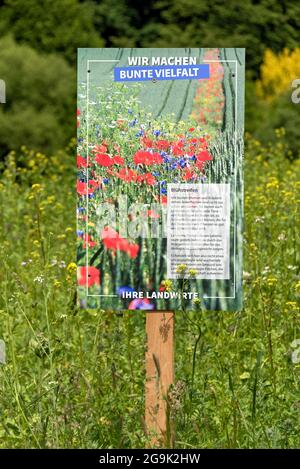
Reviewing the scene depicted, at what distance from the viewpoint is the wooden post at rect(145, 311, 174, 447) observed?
414 centimetres

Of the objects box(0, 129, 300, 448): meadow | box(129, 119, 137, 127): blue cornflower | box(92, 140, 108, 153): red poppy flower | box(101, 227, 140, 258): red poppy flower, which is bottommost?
box(0, 129, 300, 448): meadow

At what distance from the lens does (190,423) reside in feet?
13.8

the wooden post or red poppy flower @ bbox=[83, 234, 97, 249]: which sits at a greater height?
red poppy flower @ bbox=[83, 234, 97, 249]

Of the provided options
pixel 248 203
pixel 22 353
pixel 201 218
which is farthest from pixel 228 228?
pixel 248 203

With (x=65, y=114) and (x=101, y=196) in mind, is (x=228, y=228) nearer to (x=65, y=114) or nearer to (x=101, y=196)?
(x=101, y=196)

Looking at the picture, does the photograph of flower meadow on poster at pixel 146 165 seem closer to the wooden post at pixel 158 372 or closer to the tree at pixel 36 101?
the wooden post at pixel 158 372

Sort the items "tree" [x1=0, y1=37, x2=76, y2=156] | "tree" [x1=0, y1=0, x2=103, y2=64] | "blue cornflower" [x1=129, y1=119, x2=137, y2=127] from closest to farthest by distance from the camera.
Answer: "blue cornflower" [x1=129, y1=119, x2=137, y2=127], "tree" [x1=0, y1=37, x2=76, y2=156], "tree" [x1=0, y1=0, x2=103, y2=64]

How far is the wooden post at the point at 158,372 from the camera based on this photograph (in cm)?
414

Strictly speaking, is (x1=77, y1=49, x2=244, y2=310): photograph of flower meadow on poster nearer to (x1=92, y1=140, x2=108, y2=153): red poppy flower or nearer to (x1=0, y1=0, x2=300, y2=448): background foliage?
(x1=92, y1=140, x2=108, y2=153): red poppy flower

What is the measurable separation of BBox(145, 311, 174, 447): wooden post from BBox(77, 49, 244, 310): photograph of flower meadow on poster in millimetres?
77

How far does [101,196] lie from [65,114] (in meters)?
10.9

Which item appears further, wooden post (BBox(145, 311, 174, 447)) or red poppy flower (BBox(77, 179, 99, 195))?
red poppy flower (BBox(77, 179, 99, 195))

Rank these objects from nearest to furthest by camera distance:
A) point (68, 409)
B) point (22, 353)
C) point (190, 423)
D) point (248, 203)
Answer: point (68, 409) < point (190, 423) < point (22, 353) < point (248, 203)

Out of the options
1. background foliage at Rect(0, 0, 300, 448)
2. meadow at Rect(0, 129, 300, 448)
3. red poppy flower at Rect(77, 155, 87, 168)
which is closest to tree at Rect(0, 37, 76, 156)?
background foliage at Rect(0, 0, 300, 448)
